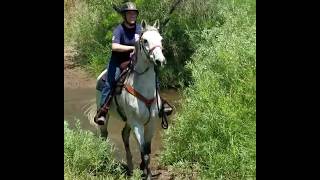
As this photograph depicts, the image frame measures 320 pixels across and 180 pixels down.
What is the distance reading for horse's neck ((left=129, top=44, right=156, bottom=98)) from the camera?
24.4ft

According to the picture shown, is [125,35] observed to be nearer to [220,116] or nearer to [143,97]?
[143,97]

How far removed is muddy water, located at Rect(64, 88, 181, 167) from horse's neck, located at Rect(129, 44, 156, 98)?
Answer: 1.79 metres

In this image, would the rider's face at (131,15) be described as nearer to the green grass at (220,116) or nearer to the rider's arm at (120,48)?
the rider's arm at (120,48)

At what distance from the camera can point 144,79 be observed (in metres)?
7.49

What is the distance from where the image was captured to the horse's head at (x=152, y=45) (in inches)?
272

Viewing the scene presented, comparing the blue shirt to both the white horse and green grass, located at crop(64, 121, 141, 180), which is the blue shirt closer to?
the white horse

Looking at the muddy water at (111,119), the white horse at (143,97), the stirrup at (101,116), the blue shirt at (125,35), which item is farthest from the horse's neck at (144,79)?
the muddy water at (111,119)

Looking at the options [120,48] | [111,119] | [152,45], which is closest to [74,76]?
[111,119]

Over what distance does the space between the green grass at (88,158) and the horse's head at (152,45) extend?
4.62ft
